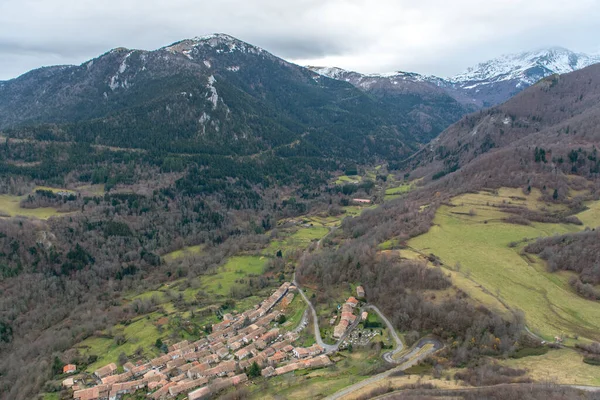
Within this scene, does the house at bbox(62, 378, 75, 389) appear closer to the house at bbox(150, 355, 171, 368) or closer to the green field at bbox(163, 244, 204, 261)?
the house at bbox(150, 355, 171, 368)

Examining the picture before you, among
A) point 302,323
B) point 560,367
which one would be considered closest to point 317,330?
point 302,323

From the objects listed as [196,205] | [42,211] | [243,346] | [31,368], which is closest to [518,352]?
[243,346]

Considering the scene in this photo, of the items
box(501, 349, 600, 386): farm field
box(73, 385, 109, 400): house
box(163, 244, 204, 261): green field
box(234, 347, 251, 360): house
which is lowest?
box(73, 385, 109, 400): house

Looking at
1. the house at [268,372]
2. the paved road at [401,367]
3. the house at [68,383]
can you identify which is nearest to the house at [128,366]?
the house at [68,383]

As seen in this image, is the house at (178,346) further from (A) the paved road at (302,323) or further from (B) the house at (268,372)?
(A) the paved road at (302,323)

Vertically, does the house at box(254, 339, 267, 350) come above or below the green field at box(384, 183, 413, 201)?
below

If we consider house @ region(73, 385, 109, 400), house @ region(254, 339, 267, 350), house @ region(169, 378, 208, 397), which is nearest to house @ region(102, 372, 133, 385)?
house @ region(73, 385, 109, 400)

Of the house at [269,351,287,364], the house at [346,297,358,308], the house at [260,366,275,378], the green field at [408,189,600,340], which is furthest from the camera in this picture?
the house at [346,297,358,308]
